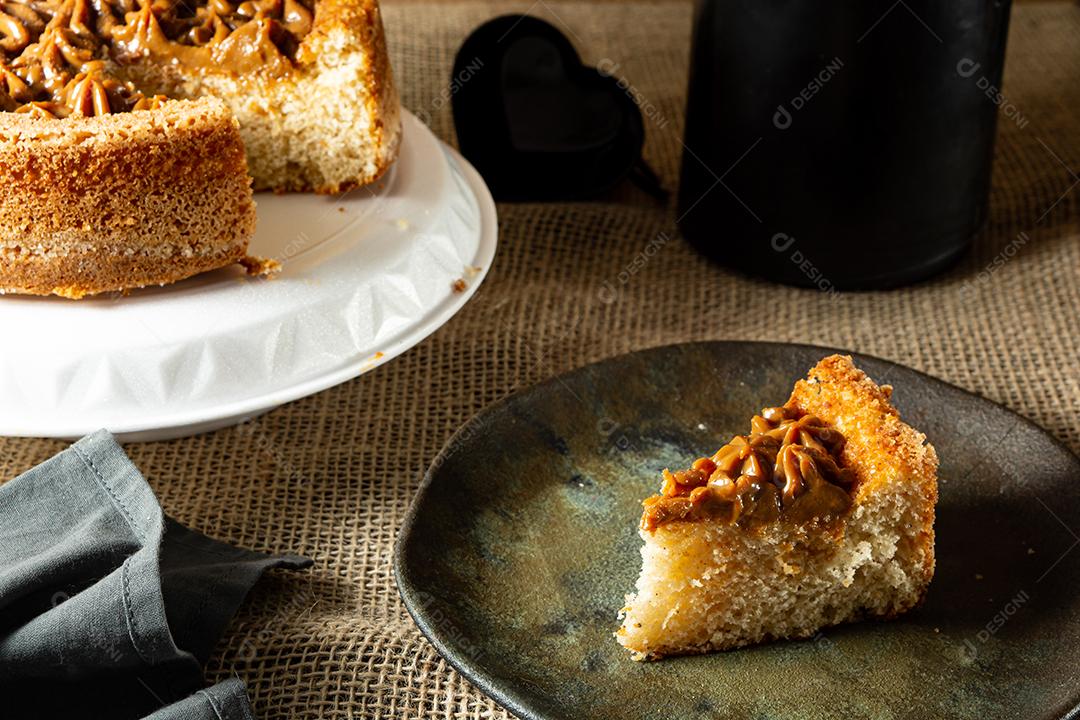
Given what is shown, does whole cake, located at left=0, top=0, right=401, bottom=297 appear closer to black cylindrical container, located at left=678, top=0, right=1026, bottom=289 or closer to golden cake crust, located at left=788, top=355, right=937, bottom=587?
black cylindrical container, located at left=678, top=0, right=1026, bottom=289

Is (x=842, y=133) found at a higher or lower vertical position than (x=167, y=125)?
lower

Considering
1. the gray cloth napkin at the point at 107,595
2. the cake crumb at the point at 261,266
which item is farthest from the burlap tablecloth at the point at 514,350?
the cake crumb at the point at 261,266

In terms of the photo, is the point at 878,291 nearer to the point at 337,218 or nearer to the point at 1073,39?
the point at 337,218

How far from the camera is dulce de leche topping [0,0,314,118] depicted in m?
1.83

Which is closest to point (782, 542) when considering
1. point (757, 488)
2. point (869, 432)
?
point (757, 488)

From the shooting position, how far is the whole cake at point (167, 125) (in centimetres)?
169

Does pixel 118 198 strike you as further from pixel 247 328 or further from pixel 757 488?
pixel 757 488

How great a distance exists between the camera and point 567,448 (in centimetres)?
183

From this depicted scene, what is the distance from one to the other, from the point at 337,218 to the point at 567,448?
0.51 m

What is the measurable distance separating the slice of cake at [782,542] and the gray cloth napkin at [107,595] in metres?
0.51

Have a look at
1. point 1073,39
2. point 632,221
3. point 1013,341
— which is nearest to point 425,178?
point 632,221

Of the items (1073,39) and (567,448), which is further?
(1073,39)

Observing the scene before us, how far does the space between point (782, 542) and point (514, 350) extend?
823 mm

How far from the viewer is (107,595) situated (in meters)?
1.46
